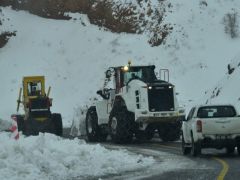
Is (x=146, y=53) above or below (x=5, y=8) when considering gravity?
below

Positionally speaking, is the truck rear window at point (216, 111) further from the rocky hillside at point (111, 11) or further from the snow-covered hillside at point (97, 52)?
the rocky hillside at point (111, 11)

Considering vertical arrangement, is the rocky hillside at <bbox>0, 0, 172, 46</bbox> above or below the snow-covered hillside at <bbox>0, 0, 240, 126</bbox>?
Answer: above

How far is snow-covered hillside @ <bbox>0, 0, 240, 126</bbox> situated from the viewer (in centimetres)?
4462

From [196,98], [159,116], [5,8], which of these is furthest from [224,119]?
[5,8]

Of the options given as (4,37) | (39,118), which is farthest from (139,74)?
(4,37)

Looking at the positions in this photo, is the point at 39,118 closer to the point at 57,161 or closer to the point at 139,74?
the point at 139,74

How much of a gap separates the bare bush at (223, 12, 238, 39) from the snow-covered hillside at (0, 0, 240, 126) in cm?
36

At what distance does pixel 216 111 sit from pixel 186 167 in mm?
4081

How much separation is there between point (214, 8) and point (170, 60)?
635cm

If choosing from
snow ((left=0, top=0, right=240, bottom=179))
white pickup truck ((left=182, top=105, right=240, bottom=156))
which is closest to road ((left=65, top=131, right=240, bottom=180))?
white pickup truck ((left=182, top=105, right=240, bottom=156))

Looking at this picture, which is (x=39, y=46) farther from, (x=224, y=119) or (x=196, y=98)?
(x=224, y=119)

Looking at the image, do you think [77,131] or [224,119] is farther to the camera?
[77,131]

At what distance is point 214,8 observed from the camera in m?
49.8

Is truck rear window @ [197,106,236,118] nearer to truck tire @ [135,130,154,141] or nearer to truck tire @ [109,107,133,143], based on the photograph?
truck tire @ [109,107,133,143]
